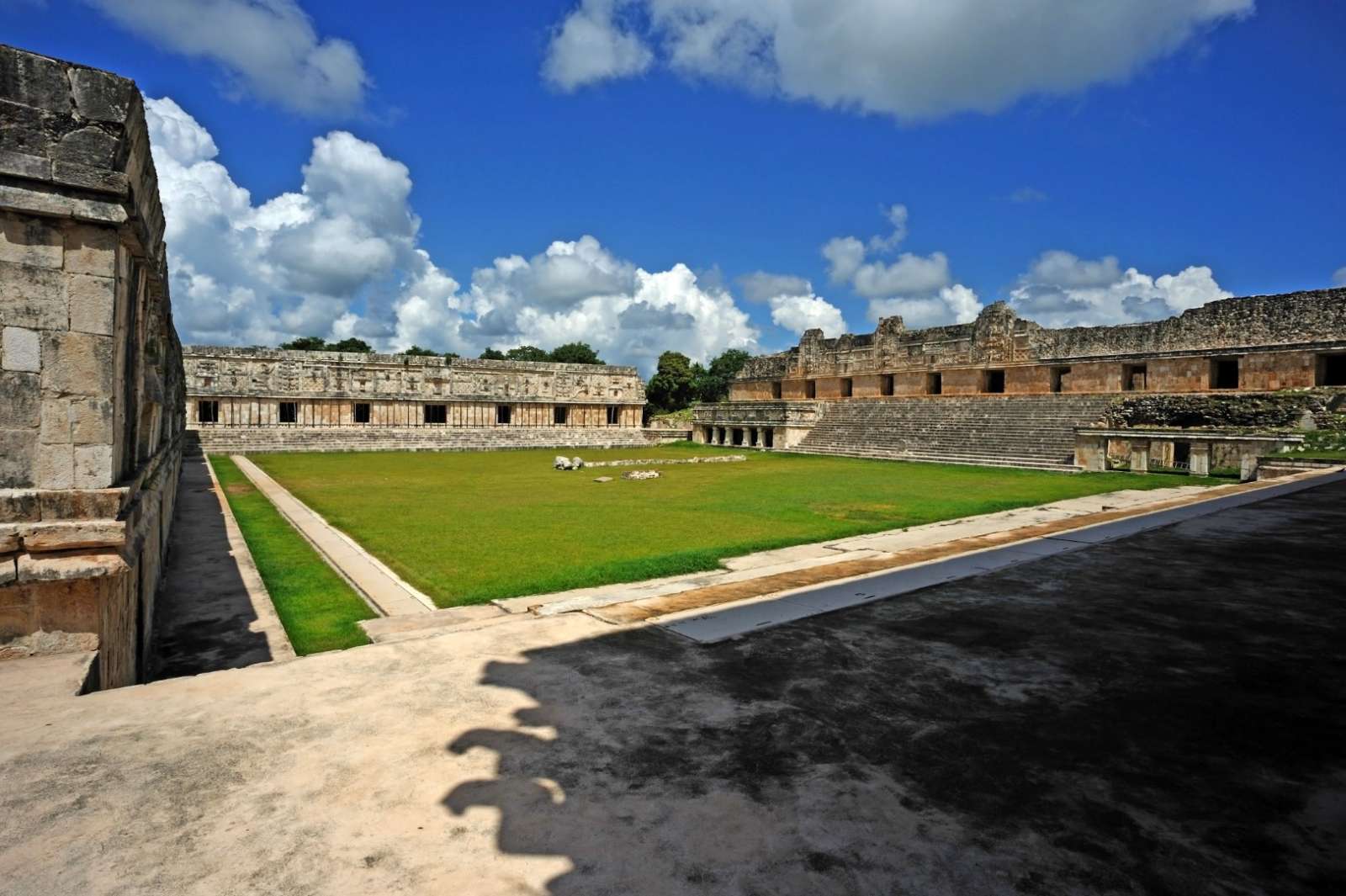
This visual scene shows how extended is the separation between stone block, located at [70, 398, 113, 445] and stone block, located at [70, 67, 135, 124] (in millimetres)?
1416

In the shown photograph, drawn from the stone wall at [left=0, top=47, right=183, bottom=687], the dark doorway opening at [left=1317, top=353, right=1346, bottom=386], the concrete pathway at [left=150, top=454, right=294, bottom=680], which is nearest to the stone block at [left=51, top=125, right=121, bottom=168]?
the stone wall at [left=0, top=47, right=183, bottom=687]

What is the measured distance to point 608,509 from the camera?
1204 centimetres

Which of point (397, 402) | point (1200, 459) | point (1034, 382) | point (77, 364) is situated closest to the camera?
point (77, 364)

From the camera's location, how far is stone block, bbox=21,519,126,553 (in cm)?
326

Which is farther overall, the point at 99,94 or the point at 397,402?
the point at 397,402

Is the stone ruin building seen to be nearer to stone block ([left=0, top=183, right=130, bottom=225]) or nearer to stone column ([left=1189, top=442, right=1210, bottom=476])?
stone column ([left=1189, top=442, right=1210, bottom=476])

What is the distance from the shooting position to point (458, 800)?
241 cm

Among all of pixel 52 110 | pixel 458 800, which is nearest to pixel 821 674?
pixel 458 800

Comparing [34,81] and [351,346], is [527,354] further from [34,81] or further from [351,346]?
[34,81]

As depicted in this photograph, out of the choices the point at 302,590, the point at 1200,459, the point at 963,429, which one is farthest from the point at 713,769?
the point at 963,429

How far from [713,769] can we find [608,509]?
9.48 metres

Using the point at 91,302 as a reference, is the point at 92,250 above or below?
above

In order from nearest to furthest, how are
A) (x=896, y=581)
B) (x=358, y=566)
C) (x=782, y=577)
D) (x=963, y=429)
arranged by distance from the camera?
1. (x=896, y=581)
2. (x=782, y=577)
3. (x=358, y=566)
4. (x=963, y=429)

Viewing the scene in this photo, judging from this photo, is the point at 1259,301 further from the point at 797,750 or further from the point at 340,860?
the point at 340,860
